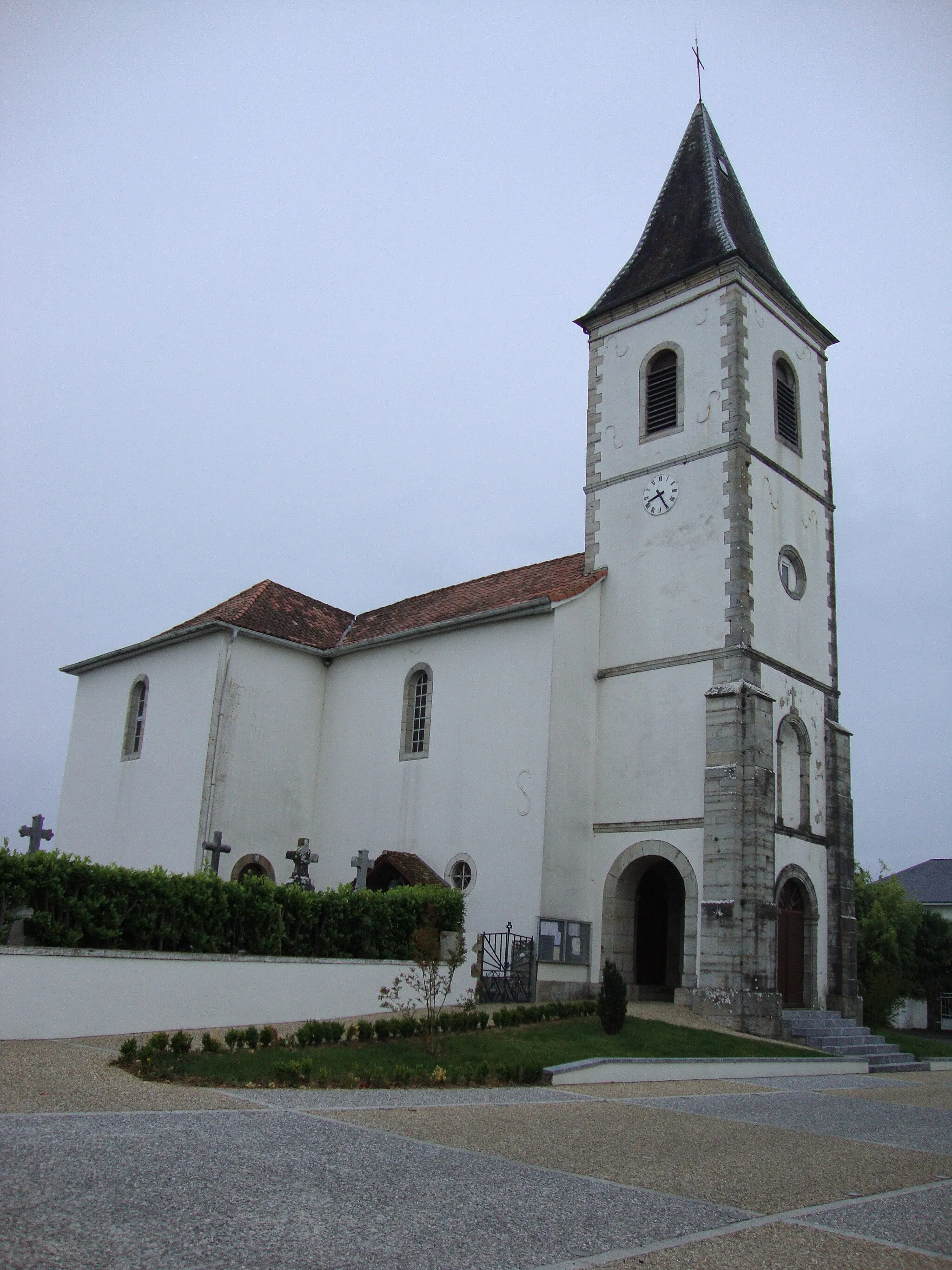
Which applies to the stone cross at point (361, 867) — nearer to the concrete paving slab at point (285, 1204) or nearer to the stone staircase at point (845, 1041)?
the stone staircase at point (845, 1041)

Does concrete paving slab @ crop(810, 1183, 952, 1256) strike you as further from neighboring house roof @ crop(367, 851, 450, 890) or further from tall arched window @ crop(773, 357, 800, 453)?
tall arched window @ crop(773, 357, 800, 453)

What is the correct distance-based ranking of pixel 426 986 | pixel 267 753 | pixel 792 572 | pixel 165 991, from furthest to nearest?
pixel 267 753, pixel 792 572, pixel 426 986, pixel 165 991

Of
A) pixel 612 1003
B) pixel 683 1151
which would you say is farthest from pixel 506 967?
pixel 683 1151

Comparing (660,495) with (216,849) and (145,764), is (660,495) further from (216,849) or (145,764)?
(145,764)

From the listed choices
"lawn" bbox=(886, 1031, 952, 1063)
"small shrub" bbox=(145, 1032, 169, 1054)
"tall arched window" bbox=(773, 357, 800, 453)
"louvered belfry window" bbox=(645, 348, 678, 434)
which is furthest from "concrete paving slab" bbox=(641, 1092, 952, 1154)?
"tall arched window" bbox=(773, 357, 800, 453)

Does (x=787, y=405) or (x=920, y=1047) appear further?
(x=787, y=405)

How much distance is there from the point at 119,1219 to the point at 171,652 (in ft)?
70.7

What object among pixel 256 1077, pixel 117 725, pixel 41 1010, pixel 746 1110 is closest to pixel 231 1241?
pixel 256 1077

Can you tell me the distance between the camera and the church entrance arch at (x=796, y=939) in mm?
19859

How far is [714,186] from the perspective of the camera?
2527 cm

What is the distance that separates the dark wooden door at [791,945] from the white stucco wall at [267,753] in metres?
10.6

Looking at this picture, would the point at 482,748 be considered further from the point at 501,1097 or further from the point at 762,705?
the point at 501,1097

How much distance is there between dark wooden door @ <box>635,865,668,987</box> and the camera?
21.6m

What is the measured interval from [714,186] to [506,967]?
18.4m
